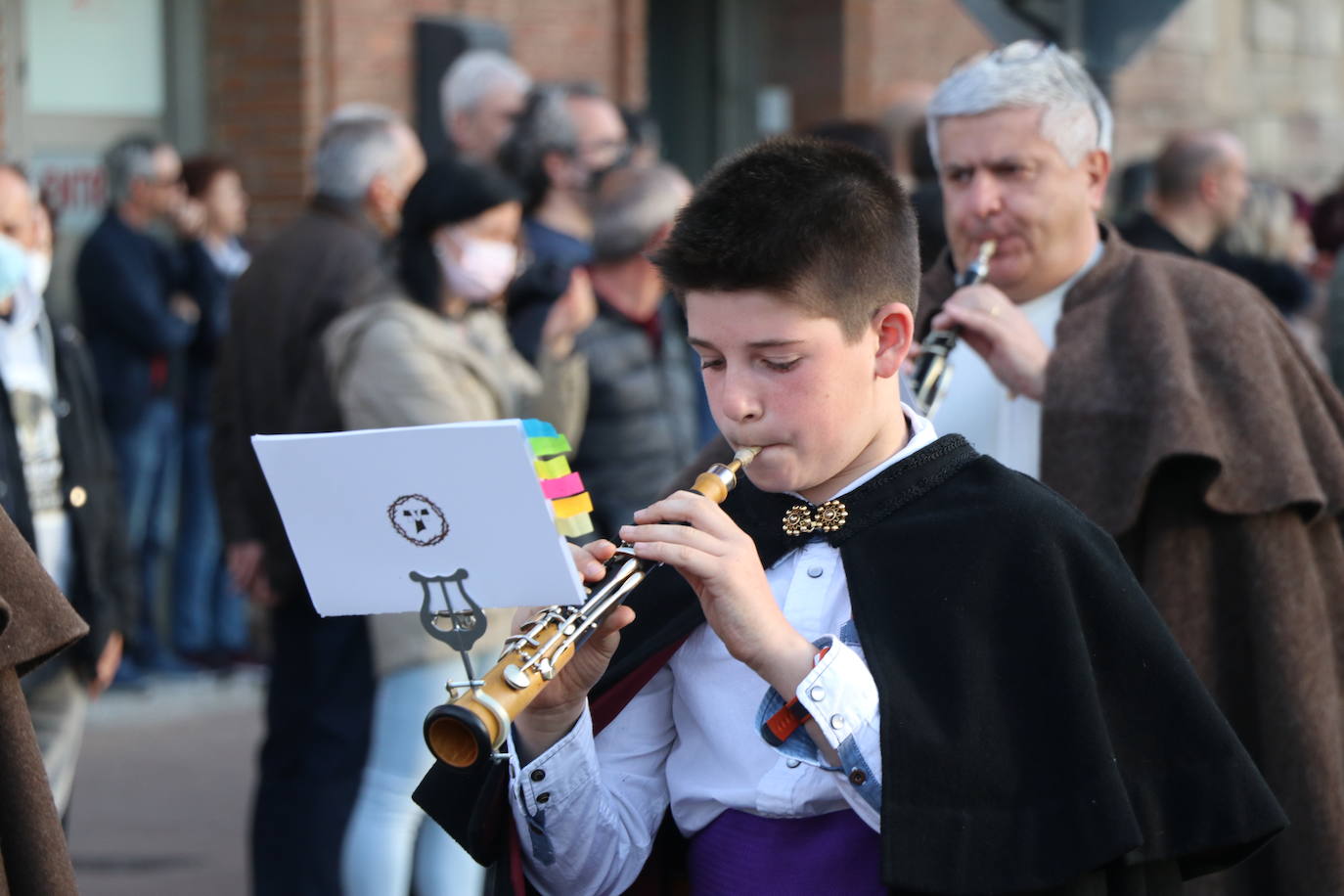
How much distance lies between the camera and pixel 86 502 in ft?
16.2

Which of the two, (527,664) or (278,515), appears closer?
(527,664)

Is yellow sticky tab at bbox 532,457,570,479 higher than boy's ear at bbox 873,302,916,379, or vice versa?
boy's ear at bbox 873,302,916,379

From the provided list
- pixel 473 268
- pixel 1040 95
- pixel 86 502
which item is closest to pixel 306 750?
pixel 86 502

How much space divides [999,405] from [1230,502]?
1.54 ft

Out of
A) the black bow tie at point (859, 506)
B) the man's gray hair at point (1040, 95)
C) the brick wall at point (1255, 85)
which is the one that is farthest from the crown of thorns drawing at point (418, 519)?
the brick wall at point (1255, 85)

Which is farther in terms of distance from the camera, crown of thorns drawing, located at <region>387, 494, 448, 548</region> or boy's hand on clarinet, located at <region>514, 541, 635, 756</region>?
boy's hand on clarinet, located at <region>514, 541, 635, 756</region>

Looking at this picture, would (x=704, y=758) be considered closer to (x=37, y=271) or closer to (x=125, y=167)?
(x=37, y=271)

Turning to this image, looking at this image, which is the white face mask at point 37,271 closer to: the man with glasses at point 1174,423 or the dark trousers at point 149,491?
the man with glasses at point 1174,423

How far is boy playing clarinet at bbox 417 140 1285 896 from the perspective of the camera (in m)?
2.37

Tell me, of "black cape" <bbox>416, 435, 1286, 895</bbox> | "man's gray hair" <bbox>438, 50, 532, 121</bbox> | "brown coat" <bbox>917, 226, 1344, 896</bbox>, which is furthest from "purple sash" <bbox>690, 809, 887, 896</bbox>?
"man's gray hair" <bbox>438, 50, 532, 121</bbox>

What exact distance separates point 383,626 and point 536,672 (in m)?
2.59

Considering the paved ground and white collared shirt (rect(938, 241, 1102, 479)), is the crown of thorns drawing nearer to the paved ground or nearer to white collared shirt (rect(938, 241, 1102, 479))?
white collared shirt (rect(938, 241, 1102, 479))

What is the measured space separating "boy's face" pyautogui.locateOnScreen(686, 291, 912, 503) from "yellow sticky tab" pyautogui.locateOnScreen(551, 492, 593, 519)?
0.65ft

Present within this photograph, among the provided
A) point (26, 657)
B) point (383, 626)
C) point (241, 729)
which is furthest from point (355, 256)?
point (26, 657)
